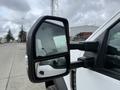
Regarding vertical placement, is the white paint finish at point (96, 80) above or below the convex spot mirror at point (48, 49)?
below

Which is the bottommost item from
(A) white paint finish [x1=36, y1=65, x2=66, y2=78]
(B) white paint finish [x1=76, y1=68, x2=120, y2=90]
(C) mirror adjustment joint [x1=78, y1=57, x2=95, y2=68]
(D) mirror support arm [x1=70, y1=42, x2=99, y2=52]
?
(B) white paint finish [x1=76, y1=68, x2=120, y2=90]

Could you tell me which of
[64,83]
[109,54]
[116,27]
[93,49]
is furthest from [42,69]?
[64,83]

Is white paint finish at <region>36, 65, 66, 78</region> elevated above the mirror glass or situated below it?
below

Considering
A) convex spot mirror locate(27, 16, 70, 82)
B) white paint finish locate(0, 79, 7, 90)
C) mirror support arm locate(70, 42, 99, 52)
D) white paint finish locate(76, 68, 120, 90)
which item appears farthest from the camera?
white paint finish locate(0, 79, 7, 90)

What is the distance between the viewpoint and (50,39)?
1613 mm

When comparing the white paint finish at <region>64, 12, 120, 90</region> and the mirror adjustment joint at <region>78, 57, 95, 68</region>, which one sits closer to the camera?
the white paint finish at <region>64, 12, 120, 90</region>

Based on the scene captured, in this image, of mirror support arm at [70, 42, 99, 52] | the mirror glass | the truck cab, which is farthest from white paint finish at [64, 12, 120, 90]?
the mirror glass

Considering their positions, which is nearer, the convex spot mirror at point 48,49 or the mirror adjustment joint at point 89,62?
the convex spot mirror at point 48,49

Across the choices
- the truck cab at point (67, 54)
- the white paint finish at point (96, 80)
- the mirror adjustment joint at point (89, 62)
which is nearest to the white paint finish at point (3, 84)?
the white paint finish at point (96, 80)

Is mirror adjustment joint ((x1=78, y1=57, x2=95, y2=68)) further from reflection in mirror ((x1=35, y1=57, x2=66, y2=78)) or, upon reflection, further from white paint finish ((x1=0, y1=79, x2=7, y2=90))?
white paint finish ((x1=0, y1=79, x2=7, y2=90))

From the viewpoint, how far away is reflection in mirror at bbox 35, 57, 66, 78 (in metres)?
1.53

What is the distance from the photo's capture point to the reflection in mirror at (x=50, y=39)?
150 cm

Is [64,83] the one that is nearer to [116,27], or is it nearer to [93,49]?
[93,49]

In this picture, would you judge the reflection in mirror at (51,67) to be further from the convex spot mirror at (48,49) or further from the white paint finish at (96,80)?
the white paint finish at (96,80)
